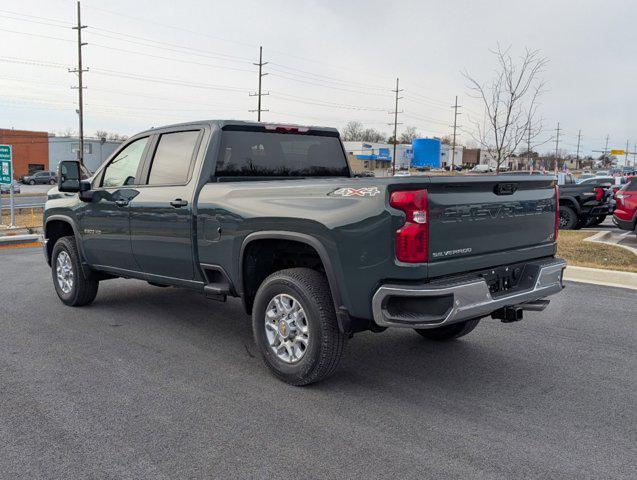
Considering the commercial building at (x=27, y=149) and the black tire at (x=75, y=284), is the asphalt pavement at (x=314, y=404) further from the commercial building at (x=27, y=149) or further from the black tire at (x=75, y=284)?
the commercial building at (x=27, y=149)

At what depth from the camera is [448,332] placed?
17.6ft

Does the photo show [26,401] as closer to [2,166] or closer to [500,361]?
[500,361]

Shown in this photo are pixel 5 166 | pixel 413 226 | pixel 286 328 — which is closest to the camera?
pixel 413 226

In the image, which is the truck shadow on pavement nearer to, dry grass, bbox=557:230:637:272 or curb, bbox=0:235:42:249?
dry grass, bbox=557:230:637:272

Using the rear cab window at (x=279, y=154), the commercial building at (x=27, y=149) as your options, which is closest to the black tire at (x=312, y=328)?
the rear cab window at (x=279, y=154)

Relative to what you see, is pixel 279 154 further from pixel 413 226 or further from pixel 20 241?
pixel 20 241

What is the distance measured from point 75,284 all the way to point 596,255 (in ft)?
28.1

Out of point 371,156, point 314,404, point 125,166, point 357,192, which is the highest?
point 371,156

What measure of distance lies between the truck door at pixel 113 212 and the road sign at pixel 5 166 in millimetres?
10405

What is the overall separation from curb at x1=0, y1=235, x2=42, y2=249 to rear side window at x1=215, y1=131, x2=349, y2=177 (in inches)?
381

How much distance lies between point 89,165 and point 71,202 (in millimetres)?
70146

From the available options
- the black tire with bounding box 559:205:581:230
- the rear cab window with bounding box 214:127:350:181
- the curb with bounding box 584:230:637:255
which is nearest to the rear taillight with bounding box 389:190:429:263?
the rear cab window with bounding box 214:127:350:181

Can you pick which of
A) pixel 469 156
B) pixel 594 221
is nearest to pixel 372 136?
pixel 469 156

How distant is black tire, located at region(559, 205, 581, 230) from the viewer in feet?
51.6
